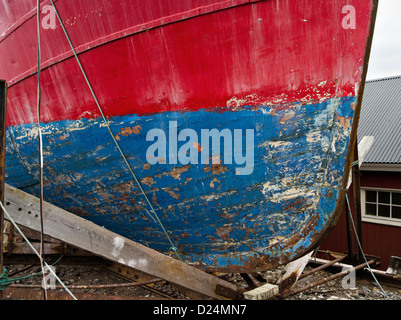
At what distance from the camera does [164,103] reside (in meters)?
2.61

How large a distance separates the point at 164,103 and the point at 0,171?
1.31 meters

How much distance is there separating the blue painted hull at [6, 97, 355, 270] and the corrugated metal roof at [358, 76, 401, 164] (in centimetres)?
423

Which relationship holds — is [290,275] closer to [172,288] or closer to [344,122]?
[344,122]

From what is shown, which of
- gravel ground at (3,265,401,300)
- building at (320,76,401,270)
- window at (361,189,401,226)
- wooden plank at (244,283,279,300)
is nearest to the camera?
wooden plank at (244,283,279,300)

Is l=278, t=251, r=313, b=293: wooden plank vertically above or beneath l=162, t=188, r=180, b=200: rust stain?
beneath

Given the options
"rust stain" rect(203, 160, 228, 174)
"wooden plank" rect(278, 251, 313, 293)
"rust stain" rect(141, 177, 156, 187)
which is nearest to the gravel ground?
"wooden plank" rect(278, 251, 313, 293)

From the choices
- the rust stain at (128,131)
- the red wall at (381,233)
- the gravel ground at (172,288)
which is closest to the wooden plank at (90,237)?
the rust stain at (128,131)

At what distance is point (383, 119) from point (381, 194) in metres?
1.89

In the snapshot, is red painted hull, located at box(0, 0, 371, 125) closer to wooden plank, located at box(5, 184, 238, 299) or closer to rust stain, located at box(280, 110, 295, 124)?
rust stain, located at box(280, 110, 295, 124)

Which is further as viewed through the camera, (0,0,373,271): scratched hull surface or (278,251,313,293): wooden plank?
(278,251,313,293): wooden plank

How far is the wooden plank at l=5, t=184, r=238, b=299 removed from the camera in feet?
8.07

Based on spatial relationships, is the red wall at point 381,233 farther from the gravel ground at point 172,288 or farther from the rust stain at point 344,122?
the rust stain at point 344,122

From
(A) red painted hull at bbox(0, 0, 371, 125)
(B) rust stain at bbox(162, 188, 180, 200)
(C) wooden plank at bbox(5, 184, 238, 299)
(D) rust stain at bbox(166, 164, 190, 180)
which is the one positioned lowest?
(C) wooden plank at bbox(5, 184, 238, 299)

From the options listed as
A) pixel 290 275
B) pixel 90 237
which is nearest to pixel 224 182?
pixel 90 237
